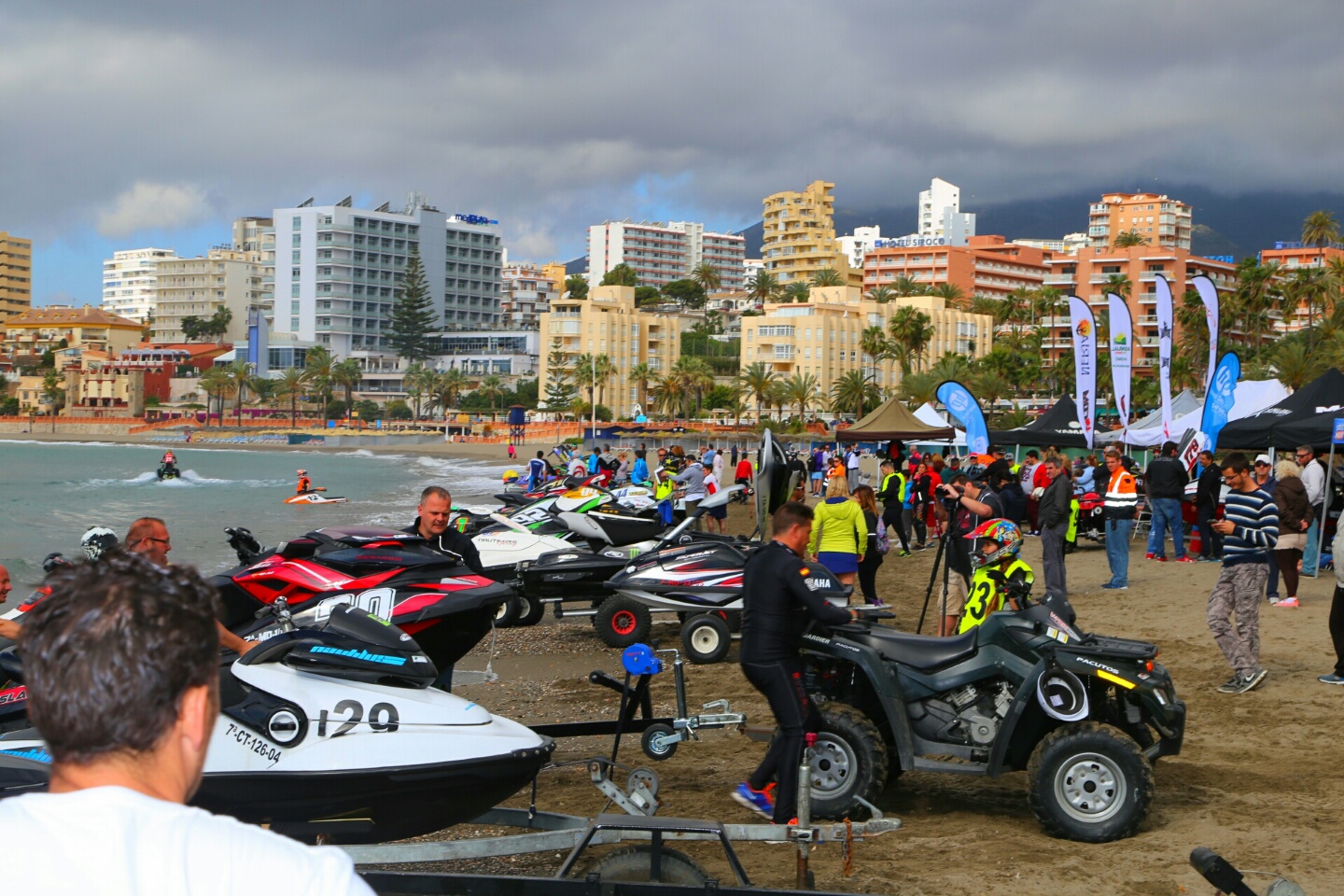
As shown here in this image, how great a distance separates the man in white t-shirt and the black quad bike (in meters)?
5.19

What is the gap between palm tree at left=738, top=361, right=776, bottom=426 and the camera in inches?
4382

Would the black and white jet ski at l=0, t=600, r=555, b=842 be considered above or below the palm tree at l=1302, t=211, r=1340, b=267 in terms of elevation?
below

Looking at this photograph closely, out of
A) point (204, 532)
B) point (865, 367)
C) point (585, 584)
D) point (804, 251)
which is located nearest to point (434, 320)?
point (804, 251)

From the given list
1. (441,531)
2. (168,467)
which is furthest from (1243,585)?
(168,467)

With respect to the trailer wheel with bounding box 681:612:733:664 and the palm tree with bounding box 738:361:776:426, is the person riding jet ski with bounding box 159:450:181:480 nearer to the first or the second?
the trailer wheel with bounding box 681:612:733:664

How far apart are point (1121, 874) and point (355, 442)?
126705 mm

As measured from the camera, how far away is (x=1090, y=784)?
629 cm

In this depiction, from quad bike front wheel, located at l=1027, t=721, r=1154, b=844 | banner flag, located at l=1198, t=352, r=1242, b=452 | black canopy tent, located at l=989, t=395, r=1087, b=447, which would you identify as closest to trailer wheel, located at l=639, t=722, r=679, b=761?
quad bike front wheel, located at l=1027, t=721, r=1154, b=844

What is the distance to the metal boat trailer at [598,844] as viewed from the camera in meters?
4.04

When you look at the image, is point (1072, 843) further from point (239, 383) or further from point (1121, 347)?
point (239, 383)

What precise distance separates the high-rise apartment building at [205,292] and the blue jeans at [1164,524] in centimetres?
18985

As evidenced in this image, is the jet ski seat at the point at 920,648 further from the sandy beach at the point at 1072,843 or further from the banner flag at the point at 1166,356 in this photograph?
the banner flag at the point at 1166,356

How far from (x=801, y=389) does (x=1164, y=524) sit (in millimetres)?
90484

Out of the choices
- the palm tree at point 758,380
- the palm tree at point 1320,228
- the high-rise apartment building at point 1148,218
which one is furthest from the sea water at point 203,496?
the high-rise apartment building at point 1148,218
